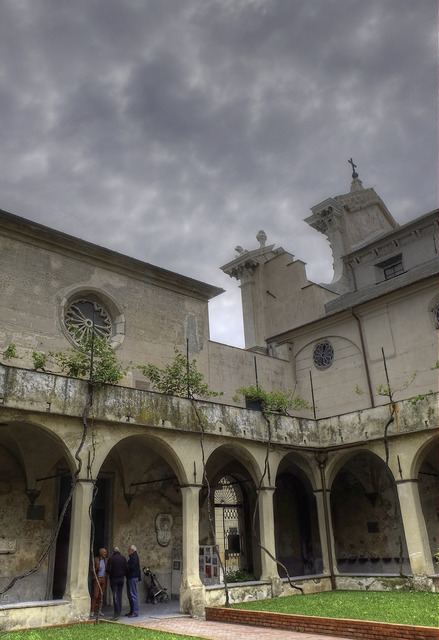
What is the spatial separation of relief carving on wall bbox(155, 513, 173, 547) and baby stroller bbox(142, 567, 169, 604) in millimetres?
841

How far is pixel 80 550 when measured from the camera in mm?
10586

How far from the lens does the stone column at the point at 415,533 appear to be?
12906 mm

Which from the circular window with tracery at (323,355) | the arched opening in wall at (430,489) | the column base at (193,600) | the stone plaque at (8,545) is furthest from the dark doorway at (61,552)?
the circular window with tracery at (323,355)

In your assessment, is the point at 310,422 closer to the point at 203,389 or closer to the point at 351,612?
the point at 203,389

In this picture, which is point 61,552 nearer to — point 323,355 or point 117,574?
point 117,574

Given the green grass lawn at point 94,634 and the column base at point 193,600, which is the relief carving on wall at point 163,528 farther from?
the green grass lawn at point 94,634

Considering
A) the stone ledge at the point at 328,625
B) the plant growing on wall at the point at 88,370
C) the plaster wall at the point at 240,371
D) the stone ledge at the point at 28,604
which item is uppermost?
the plaster wall at the point at 240,371

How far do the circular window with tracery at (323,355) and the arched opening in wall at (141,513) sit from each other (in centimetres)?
846

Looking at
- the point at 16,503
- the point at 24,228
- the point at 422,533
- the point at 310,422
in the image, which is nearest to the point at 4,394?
the point at 16,503

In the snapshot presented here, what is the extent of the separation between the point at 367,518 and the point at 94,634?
11.4 metres

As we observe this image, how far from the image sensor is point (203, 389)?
1408cm

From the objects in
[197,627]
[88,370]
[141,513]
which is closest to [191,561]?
[197,627]

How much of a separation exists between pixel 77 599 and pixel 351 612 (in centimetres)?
519

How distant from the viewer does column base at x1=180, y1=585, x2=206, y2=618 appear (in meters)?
11.5
